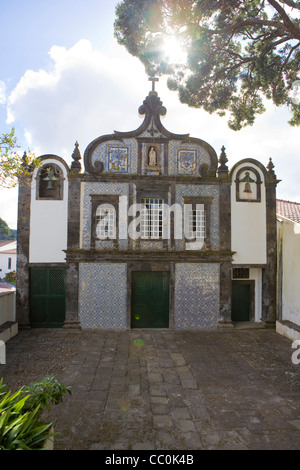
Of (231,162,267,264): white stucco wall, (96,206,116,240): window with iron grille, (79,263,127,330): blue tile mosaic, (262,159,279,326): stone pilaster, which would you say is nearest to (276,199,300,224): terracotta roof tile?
(262,159,279,326): stone pilaster

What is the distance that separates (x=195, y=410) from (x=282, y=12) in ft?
32.7

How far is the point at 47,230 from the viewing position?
11562 millimetres

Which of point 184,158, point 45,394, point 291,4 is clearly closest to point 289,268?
point 184,158

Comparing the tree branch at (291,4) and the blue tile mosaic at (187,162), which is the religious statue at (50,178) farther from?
the tree branch at (291,4)

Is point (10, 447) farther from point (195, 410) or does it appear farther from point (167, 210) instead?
point (167, 210)

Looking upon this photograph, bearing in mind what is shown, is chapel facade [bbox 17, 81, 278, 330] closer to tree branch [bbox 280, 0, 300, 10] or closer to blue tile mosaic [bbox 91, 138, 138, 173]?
blue tile mosaic [bbox 91, 138, 138, 173]

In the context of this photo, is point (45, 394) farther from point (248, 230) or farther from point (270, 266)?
point (270, 266)

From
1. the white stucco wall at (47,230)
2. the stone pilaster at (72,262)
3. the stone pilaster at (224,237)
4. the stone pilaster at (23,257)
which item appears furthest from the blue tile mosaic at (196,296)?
the stone pilaster at (23,257)

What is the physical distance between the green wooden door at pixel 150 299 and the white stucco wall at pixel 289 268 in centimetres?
486

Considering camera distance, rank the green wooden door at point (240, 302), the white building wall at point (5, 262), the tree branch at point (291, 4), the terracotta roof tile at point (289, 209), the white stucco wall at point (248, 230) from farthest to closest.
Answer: the white building wall at point (5, 262) < the terracotta roof tile at point (289, 209) < the green wooden door at point (240, 302) < the white stucco wall at point (248, 230) < the tree branch at point (291, 4)

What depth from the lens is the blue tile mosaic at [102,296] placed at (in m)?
11.3

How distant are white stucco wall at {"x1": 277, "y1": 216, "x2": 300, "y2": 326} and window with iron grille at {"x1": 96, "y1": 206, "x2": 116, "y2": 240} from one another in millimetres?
7194

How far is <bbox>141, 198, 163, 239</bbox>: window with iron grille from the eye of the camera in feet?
38.4
